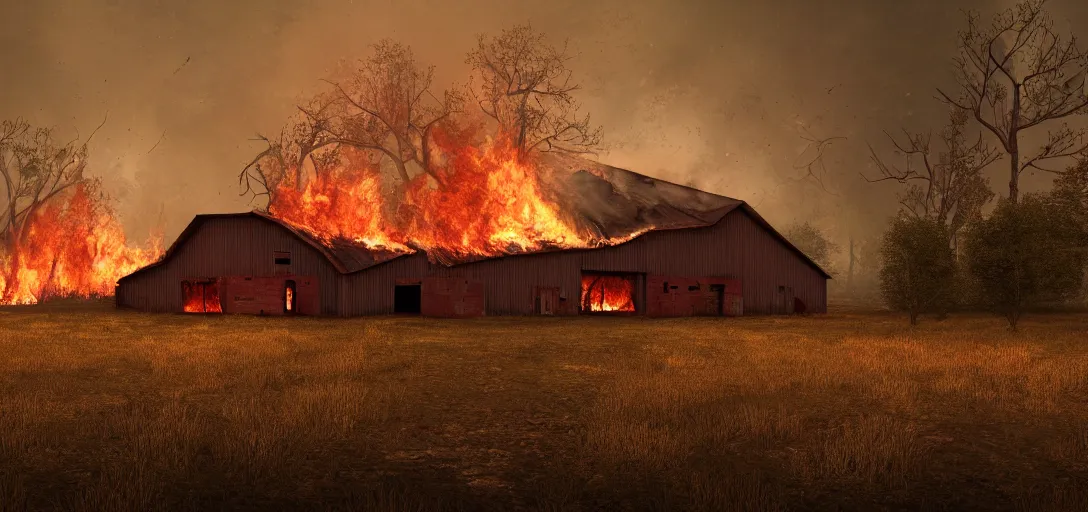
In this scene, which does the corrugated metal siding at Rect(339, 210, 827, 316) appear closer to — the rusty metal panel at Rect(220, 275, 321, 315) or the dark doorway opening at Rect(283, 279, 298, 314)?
the rusty metal panel at Rect(220, 275, 321, 315)

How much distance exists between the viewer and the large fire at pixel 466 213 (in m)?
42.6

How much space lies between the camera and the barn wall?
38.7 m

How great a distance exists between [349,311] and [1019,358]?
1259 inches

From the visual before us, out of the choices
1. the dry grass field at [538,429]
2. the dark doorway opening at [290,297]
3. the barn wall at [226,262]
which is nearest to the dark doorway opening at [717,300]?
the dry grass field at [538,429]

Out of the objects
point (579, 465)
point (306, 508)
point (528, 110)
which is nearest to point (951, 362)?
point (579, 465)

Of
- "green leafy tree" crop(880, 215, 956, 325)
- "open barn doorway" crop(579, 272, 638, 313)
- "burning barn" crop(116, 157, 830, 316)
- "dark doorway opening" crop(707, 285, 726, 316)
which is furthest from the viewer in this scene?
"open barn doorway" crop(579, 272, 638, 313)

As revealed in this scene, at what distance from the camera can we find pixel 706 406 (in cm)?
1270

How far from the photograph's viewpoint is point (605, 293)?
1994 inches

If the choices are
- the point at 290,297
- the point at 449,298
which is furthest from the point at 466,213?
the point at 290,297

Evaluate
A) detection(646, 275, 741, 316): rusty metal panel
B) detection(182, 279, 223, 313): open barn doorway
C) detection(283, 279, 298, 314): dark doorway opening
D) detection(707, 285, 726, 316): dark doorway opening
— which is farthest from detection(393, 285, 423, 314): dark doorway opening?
detection(707, 285, 726, 316): dark doorway opening

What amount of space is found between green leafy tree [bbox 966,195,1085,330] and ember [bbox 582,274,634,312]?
75.3ft

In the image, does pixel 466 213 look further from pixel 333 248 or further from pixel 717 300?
pixel 717 300

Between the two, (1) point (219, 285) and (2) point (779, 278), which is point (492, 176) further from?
(2) point (779, 278)

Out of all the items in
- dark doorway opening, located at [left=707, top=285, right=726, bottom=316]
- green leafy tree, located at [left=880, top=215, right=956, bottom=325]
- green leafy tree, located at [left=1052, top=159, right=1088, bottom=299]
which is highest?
green leafy tree, located at [left=1052, top=159, right=1088, bottom=299]
